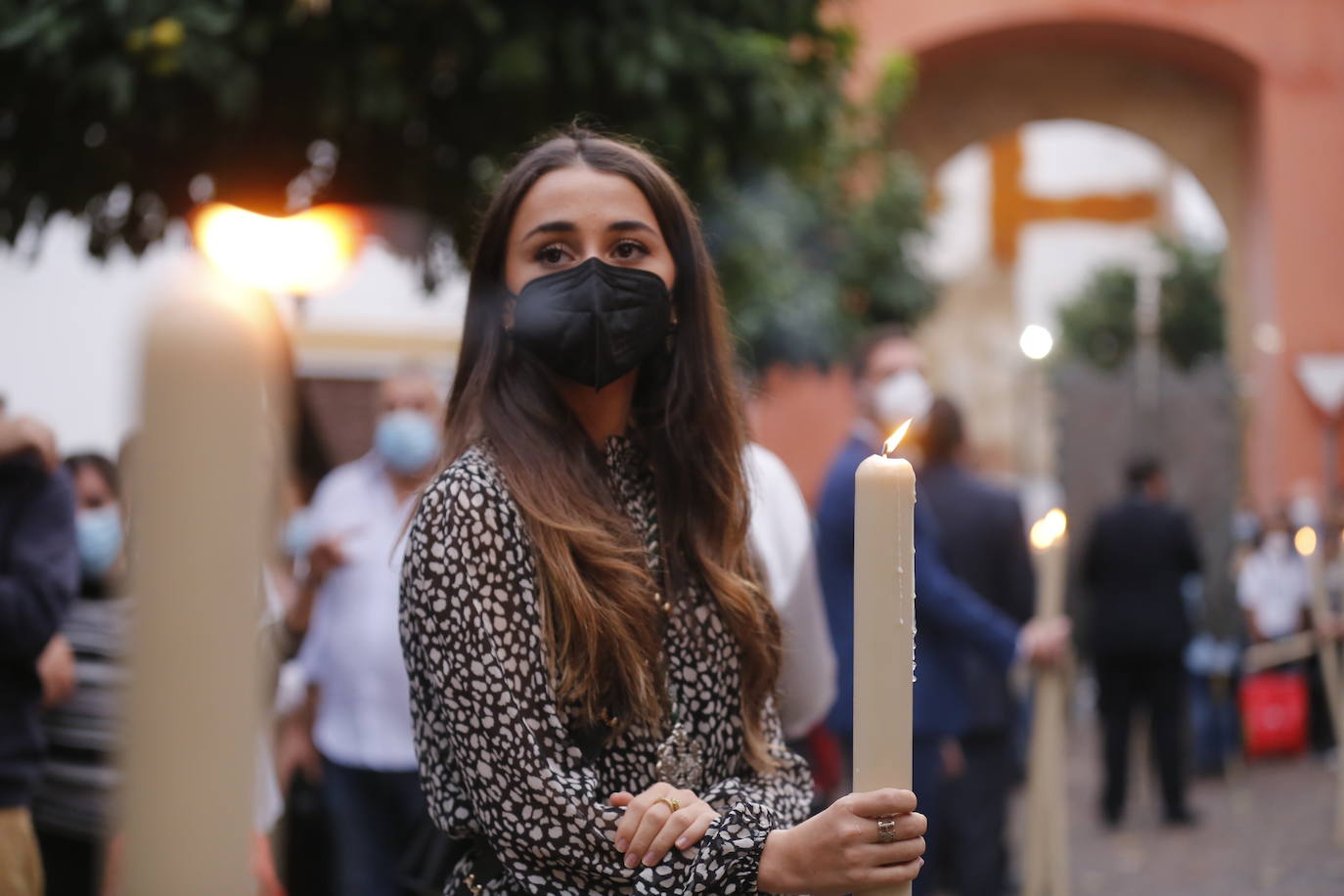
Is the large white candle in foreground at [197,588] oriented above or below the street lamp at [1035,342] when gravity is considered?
below

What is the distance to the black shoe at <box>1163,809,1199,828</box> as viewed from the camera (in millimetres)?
9305

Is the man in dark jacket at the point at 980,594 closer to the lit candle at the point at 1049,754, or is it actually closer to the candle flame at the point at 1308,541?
the lit candle at the point at 1049,754

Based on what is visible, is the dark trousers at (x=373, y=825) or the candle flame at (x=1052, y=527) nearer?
the candle flame at (x=1052, y=527)

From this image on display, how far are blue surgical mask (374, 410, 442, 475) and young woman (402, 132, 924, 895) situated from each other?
2.61 meters

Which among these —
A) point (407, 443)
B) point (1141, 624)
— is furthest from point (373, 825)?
point (1141, 624)

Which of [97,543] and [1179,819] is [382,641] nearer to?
[97,543]

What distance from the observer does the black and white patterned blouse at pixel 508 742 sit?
1.50 metres

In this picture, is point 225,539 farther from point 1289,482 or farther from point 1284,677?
point 1289,482

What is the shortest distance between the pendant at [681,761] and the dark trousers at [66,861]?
2961 millimetres

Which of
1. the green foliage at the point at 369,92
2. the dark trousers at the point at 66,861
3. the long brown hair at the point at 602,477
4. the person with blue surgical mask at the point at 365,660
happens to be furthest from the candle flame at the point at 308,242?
the dark trousers at the point at 66,861

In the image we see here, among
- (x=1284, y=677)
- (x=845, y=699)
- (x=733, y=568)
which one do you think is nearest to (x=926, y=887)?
(x=845, y=699)

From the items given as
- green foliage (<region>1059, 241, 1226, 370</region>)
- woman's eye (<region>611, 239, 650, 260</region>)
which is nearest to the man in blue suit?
woman's eye (<region>611, 239, 650, 260</region>)

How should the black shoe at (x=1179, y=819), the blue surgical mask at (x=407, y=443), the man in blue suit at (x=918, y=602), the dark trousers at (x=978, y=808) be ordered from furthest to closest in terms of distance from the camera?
the black shoe at (x=1179, y=819)
the dark trousers at (x=978, y=808)
the man in blue suit at (x=918, y=602)
the blue surgical mask at (x=407, y=443)

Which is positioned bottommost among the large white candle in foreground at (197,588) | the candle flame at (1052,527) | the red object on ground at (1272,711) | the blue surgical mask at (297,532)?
the red object on ground at (1272,711)
